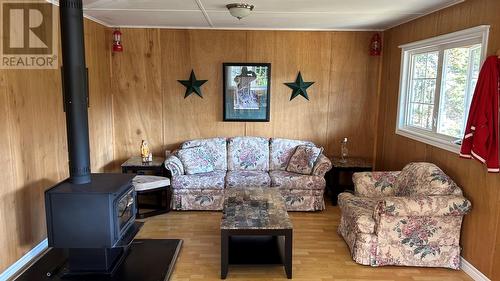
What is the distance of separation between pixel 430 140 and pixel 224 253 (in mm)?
2325

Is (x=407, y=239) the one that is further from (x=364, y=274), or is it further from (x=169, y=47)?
(x=169, y=47)

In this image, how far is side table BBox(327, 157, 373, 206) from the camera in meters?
4.64

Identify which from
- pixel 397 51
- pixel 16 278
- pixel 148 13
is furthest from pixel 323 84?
pixel 16 278

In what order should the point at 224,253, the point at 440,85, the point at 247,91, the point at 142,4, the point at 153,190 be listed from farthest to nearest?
the point at 247,91, the point at 153,190, the point at 440,85, the point at 142,4, the point at 224,253

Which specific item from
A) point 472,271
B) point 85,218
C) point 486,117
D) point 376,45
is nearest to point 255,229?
point 85,218

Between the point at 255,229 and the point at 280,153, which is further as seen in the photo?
the point at 280,153

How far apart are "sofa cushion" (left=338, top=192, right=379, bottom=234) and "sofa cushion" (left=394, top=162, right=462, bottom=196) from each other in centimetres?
32

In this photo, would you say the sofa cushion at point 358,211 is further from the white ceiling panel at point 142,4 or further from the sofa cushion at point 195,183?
the white ceiling panel at point 142,4

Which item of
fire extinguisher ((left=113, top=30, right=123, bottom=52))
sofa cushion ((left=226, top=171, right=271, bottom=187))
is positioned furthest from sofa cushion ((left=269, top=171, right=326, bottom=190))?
fire extinguisher ((left=113, top=30, right=123, bottom=52))

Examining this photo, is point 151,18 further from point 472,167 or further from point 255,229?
point 472,167

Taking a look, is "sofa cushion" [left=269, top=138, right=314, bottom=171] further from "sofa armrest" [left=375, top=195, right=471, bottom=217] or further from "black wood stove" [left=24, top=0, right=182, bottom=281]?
"black wood stove" [left=24, top=0, right=182, bottom=281]

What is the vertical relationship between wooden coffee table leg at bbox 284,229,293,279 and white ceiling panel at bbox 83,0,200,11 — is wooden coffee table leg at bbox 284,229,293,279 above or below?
below

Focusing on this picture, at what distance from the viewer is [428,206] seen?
2986mm

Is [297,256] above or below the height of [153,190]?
below
